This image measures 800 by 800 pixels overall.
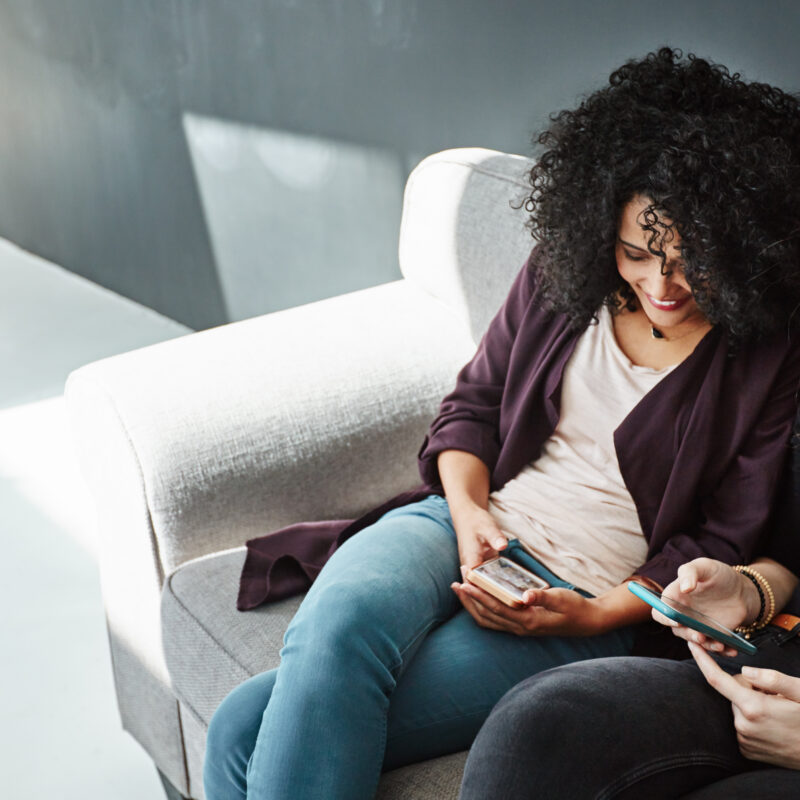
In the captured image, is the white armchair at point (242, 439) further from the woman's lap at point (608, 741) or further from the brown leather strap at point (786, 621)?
the brown leather strap at point (786, 621)

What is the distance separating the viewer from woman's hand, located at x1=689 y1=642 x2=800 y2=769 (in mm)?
1009

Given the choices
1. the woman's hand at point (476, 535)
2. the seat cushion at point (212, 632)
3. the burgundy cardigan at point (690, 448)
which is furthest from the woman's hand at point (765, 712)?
the seat cushion at point (212, 632)

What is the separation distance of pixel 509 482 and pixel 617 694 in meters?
0.46

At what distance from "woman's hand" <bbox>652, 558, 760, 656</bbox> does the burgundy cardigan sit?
0.09 m

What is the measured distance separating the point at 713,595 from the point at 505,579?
238 mm

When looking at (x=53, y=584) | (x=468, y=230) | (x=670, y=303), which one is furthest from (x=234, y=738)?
(x=53, y=584)

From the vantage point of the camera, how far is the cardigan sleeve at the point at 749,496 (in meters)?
1.25

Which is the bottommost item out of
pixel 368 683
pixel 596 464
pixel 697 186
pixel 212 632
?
pixel 212 632

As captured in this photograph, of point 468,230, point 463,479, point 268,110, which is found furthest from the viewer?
point 268,110

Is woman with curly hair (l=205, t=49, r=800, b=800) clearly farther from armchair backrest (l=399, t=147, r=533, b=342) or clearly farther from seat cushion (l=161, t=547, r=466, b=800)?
armchair backrest (l=399, t=147, r=533, b=342)

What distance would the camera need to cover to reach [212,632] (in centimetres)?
141

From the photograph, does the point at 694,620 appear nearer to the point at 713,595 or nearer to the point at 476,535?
the point at 713,595

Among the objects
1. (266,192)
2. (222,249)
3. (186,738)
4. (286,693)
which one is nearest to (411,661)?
(286,693)

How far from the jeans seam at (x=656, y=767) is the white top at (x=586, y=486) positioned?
31 centimetres
